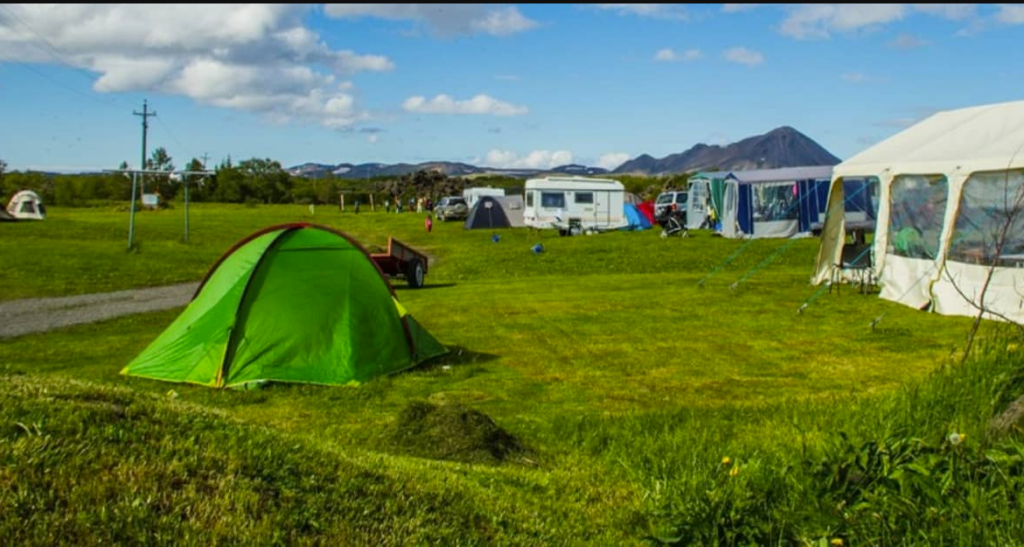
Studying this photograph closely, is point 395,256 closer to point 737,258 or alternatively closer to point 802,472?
point 737,258

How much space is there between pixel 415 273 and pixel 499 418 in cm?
1245

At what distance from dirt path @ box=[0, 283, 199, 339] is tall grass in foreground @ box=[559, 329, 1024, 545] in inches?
464

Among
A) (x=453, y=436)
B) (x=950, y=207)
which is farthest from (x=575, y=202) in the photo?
(x=453, y=436)

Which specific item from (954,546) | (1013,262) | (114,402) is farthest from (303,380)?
(1013,262)

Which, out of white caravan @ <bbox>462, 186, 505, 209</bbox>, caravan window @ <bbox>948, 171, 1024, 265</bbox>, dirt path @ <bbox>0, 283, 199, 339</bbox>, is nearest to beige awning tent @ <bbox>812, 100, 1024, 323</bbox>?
caravan window @ <bbox>948, 171, 1024, 265</bbox>

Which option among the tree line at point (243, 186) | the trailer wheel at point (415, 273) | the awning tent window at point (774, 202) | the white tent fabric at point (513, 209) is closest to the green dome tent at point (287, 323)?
the trailer wheel at point (415, 273)

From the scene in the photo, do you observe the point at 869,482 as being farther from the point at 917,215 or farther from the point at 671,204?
the point at 671,204

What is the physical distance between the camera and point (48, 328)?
14680mm

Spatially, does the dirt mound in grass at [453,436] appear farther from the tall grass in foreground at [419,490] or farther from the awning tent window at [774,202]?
the awning tent window at [774,202]

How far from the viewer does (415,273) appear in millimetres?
20625

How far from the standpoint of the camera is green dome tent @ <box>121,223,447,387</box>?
9.80 meters

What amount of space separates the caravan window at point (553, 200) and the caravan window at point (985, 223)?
2971 cm

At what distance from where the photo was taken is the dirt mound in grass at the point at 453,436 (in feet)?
22.0

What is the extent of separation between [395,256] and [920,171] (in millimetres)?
10103
